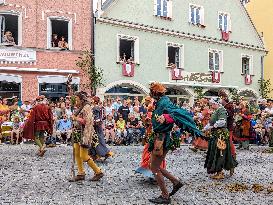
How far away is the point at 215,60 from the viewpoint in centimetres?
2767

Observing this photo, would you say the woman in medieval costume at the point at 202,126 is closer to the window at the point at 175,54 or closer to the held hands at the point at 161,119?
the held hands at the point at 161,119

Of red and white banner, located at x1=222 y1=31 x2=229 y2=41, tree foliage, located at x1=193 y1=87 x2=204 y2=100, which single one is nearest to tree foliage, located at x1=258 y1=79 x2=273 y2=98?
red and white banner, located at x1=222 y1=31 x2=229 y2=41

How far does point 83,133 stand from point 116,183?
114 centimetres

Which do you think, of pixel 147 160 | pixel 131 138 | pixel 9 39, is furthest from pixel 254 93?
pixel 147 160

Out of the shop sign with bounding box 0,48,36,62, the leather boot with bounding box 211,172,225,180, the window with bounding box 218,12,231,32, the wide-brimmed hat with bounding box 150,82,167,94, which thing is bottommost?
the leather boot with bounding box 211,172,225,180

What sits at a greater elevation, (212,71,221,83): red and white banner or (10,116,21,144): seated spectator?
(212,71,221,83): red and white banner

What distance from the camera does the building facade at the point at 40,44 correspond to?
1942 centimetres

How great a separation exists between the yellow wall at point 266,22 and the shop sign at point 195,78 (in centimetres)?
765

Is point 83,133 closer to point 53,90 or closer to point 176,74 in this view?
point 53,90

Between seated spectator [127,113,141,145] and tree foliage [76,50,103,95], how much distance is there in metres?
4.08

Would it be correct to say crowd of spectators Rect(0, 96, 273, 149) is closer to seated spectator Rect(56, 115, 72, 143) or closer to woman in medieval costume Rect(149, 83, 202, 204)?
seated spectator Rect(56, 115, 72, 143)

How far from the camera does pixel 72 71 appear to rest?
813 inches

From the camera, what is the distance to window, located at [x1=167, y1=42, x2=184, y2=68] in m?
25.2

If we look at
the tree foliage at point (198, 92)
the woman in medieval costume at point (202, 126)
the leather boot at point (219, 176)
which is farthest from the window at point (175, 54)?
the leather boot at point (219, 176)
